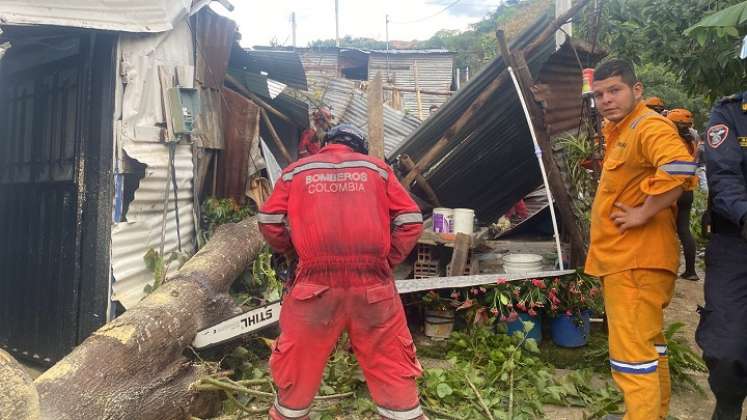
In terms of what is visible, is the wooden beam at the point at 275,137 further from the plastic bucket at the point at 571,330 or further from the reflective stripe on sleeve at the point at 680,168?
→ the reflective stripe on sleeve at the point at 680,168

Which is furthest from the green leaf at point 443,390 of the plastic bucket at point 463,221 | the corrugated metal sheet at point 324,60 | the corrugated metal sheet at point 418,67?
the corrugated metal sheet at point 418,67

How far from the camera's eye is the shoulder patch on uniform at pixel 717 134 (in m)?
2.73

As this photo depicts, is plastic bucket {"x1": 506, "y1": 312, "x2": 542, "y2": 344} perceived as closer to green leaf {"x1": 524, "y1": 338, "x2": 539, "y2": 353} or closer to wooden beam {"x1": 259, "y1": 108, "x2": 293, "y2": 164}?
green leaf {"x1": 524, "y1": 338, "x2": 539, "y2": 353}

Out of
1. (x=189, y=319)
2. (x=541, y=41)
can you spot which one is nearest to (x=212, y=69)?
(x=189, y=319)

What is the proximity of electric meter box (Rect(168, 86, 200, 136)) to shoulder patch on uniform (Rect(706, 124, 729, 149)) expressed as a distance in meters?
4.09

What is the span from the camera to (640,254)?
2.78 metres

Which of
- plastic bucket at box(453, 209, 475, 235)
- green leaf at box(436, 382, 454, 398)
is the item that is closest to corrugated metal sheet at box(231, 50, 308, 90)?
plastic bucket at box(453, 209, 475, 235)

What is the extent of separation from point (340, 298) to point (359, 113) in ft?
29.6

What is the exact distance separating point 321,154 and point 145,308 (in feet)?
5.74

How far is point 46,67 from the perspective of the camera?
182 inches

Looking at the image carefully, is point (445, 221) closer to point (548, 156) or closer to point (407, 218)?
point (548, 156)

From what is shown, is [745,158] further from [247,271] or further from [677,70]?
[247,271]

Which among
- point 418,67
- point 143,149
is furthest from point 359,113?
point 418,67

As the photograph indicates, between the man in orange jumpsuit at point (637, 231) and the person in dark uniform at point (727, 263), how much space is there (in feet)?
0.58
